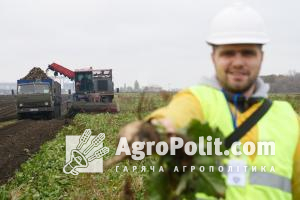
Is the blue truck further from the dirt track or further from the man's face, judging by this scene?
the man's face

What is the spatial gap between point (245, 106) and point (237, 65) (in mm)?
223

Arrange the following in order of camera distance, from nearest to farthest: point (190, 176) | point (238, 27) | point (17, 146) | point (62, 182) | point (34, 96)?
1. point (190, 176)
2. point (238, 27)
3. point (62, 182)
4. point (17, 146)
5. point (34, 96)

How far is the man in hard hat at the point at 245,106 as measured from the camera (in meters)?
2.46

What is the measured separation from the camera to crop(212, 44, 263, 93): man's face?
2561 mm

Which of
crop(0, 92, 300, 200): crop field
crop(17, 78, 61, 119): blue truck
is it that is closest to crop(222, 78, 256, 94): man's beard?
crop(0, 92, 300, 200): crop field

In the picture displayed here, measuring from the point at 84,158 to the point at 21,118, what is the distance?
66.5 feet

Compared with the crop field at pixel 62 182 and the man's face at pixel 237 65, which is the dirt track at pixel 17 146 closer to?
the crop field at pixel 62 182

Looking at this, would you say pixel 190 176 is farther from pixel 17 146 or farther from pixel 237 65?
pixel 17 146

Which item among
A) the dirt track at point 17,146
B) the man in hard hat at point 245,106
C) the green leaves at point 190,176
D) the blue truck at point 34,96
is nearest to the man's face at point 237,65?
the man in hard hat at point 245,106

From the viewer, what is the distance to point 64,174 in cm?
1029

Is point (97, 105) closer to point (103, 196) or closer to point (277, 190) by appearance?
point (103, 196)

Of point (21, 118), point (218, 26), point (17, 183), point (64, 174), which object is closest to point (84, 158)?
point (64, 174)

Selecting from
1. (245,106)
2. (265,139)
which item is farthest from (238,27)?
(265,139)

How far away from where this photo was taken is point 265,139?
8.24ft
